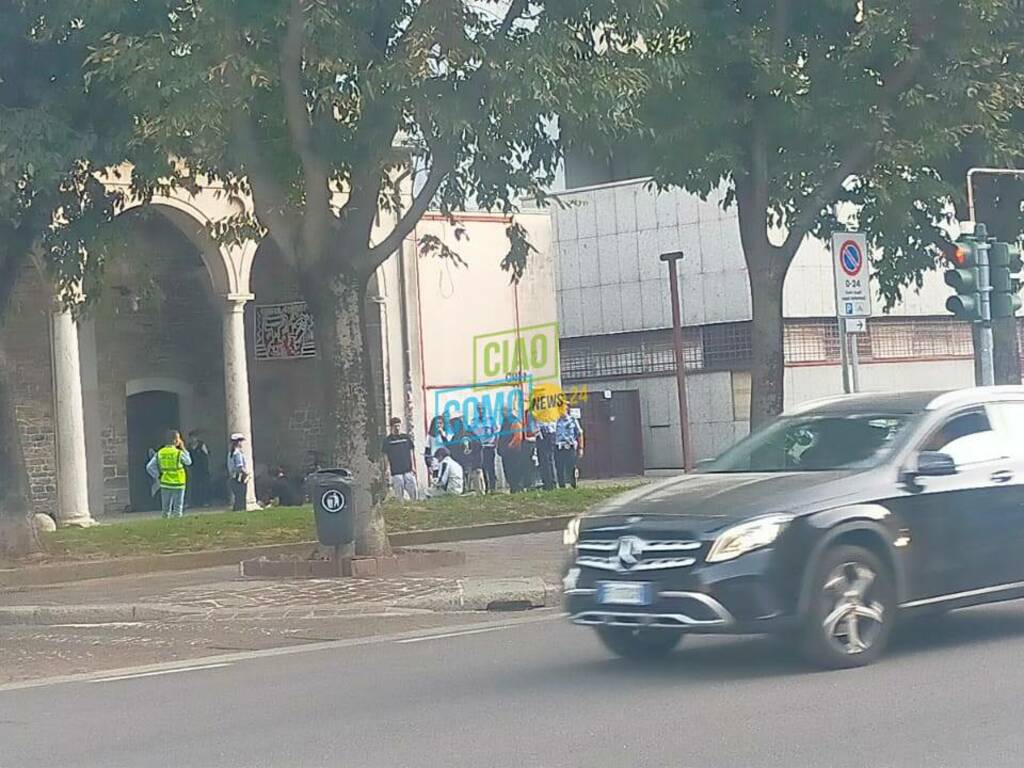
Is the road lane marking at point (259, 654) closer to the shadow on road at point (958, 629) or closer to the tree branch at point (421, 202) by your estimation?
the shadow on road at point (958, 629)

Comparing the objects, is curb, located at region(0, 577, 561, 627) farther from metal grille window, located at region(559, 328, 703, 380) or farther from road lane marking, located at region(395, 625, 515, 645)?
metal grille window, located at region(559, 328, 703, 380)

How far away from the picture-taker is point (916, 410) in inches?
415

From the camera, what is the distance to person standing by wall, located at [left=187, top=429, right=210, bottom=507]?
34.3 m

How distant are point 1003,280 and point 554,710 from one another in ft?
34.5

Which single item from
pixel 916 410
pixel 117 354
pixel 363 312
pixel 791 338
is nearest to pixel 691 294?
pixel 791 338

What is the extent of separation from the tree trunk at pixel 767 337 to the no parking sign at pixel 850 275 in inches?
107

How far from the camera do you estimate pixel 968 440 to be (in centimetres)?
1066

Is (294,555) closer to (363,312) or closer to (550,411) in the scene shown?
(363,312)

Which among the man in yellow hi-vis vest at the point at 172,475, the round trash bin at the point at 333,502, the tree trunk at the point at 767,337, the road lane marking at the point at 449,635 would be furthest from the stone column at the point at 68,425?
the road lane marking at the point at 449,635

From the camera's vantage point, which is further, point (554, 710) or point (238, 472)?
point (238, 472)

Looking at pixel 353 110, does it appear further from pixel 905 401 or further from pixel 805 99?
pixel 905 401

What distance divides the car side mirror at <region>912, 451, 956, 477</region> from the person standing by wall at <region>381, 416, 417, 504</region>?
19011mm

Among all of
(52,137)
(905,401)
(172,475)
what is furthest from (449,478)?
(905,401)

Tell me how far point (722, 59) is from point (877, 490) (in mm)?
9924
